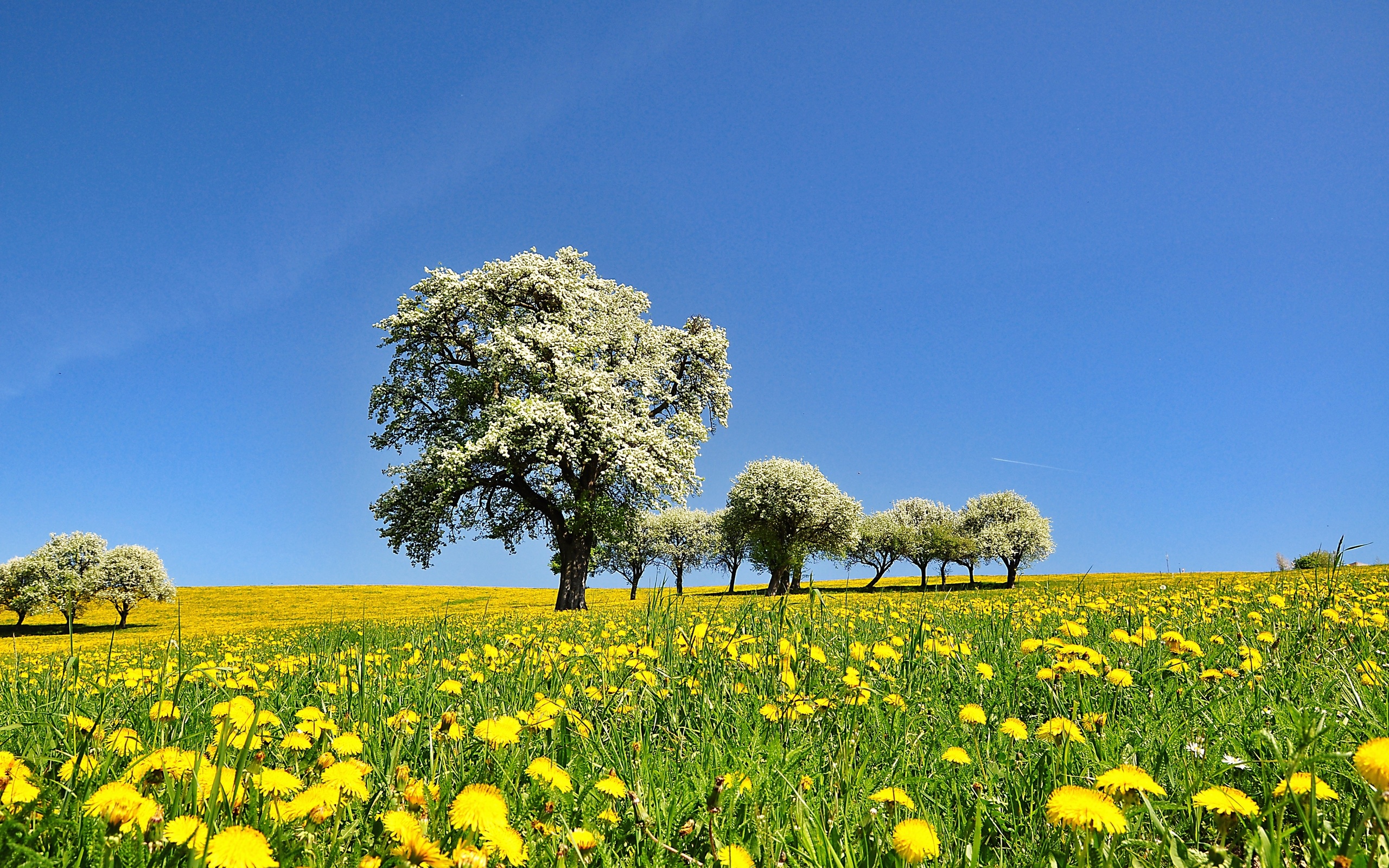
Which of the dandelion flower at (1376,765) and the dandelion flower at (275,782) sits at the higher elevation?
the dandelion flower at (1376,765)

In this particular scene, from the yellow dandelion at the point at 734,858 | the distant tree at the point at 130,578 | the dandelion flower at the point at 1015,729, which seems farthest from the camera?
the distant tree at the point at 130,578

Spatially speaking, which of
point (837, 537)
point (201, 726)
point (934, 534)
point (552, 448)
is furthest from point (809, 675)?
point (934, 534)

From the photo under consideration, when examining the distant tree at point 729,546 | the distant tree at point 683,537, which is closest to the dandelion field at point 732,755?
the distant tree at point 729,546

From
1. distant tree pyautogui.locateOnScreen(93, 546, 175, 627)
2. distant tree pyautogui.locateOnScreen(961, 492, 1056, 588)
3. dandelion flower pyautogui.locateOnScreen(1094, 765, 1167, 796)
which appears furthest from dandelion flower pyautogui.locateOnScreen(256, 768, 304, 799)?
distant tree pyautogui.locateOnScreen(961, 492, 1056, 588)

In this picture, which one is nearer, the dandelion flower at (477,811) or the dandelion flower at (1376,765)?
the dandelion flower at (1376,765)

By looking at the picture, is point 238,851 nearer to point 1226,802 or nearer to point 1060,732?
point 1226,802

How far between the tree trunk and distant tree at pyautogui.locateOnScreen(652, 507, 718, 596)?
38.9 meters

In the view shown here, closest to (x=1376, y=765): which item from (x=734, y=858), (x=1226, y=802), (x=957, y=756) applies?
(x=1226, y=802)

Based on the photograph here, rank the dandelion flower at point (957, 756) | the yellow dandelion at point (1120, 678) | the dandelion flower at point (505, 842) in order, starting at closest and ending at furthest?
the dandelion flower at point (505, 842)
the dandelion flower at point (957, 756)
the yellow dandelion at point (1120, 678)

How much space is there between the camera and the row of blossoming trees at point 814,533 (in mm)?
42406

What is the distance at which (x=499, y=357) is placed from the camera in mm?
22547

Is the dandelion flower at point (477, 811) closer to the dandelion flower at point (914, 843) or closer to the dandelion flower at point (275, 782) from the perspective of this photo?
the dandelion flower at point (275, 782)

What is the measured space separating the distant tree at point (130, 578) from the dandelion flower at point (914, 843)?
5076 cm

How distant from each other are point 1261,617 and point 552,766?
576 centimetres
